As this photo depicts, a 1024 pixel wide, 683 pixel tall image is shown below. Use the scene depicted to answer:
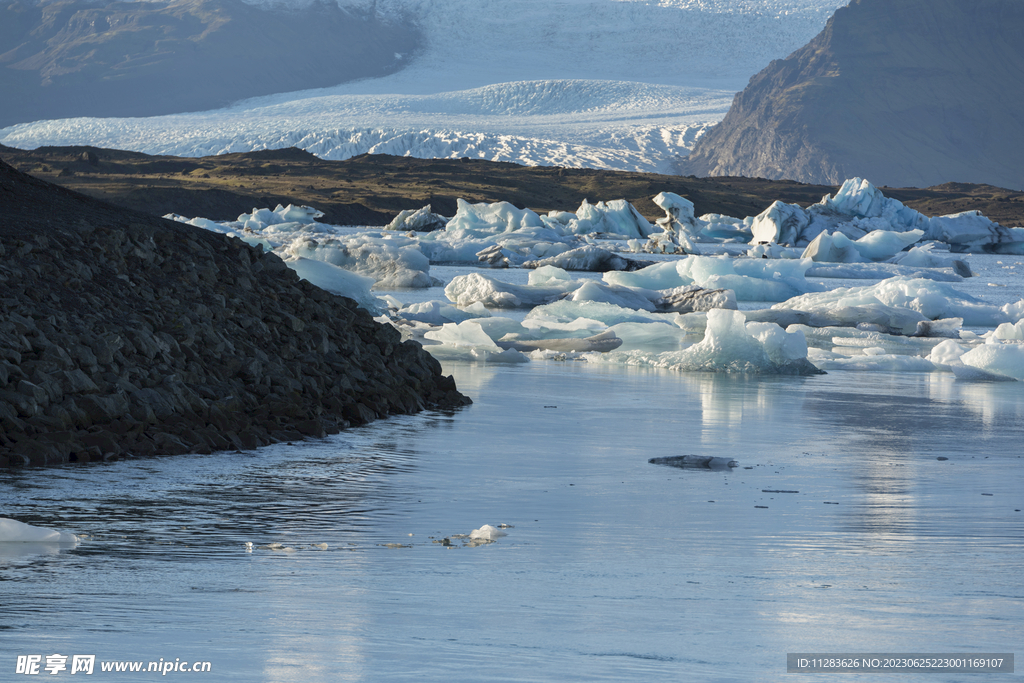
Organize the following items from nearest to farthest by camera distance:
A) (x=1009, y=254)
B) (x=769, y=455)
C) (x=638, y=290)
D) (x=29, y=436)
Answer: (x=29, y=436), (x=769, y=455), (x=638, y=290), (x=1009, y=254)

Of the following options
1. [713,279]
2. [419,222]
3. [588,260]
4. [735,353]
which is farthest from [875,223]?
[735,353]

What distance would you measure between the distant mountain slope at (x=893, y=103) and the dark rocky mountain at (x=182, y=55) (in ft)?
150

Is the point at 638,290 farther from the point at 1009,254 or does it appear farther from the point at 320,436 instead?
the point at 1009,254

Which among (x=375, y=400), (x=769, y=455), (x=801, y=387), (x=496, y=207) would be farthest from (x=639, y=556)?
(x=496, y=207)

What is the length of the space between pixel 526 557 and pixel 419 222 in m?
47.7

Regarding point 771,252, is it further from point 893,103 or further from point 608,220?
point 893,103

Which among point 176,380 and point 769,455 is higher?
point 176,380

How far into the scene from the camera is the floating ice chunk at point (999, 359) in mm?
12234

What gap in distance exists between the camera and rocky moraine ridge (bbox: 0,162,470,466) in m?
6.38

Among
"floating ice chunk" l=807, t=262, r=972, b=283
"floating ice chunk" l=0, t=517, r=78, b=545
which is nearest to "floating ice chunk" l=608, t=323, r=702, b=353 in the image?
"floating ice chunk" l=0, t=517, r=78, b=545

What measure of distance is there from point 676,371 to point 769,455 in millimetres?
5676

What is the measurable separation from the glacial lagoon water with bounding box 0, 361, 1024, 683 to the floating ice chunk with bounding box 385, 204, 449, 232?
43625mm

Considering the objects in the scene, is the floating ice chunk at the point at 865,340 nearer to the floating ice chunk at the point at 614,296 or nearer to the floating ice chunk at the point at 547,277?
the floating ice chunk at the point at 614,296

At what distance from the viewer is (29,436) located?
6020mm
